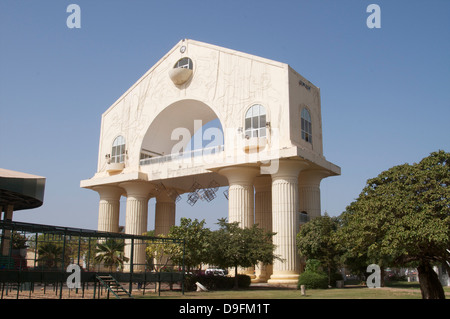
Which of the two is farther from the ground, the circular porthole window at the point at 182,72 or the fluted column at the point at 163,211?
the circular porthole window at the point at 182,72

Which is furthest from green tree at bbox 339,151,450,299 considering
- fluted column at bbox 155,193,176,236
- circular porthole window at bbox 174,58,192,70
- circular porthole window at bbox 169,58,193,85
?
fluted column at bbox 155,193,176,236

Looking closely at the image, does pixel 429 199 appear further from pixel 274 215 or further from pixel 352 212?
pixel 274 215

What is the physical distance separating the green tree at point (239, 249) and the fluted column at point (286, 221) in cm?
167

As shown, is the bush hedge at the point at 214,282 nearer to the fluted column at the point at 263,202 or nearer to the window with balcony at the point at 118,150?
the fluted column at the point at 263,202

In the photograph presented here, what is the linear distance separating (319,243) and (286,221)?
10.7 ft

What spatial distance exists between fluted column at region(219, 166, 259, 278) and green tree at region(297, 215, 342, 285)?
16.2 feet

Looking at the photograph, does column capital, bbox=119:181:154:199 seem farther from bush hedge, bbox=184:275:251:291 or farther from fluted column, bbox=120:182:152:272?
bush hedge, bbox=184:275:251:291

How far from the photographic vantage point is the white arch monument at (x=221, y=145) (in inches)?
1486

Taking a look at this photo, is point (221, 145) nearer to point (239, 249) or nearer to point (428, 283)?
point (239, 249)

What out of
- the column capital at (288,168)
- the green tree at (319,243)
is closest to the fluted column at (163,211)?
the column capital at (288,168)

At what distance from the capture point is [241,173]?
39625 mm

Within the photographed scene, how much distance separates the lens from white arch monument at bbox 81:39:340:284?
124 feet

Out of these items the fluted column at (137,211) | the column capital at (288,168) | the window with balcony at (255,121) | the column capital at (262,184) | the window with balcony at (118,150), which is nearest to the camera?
the column capital at (288,168)
